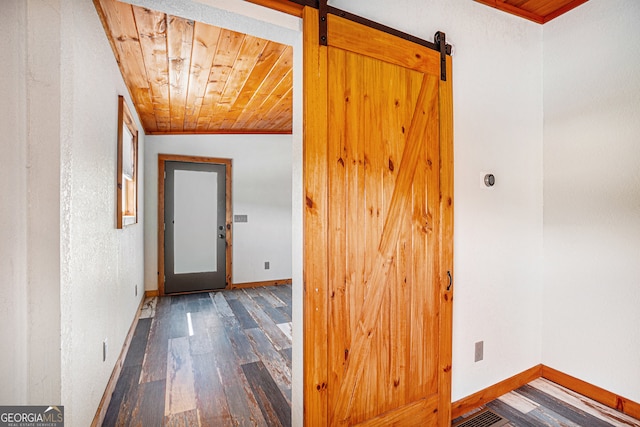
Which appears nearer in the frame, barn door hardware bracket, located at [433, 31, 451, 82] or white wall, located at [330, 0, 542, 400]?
barn door hardware bracket, located at [433, 31, 451, 82]

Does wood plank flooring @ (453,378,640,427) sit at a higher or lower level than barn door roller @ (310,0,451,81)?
lower

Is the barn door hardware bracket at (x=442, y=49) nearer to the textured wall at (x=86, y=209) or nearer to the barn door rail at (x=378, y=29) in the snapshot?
Result: the barn door rail at (x=378, y=29)

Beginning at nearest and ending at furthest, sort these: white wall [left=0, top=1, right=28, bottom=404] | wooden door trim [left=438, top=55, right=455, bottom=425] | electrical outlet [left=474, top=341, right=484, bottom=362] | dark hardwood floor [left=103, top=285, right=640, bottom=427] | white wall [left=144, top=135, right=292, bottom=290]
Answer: white wall [left=0, top=1, right=28, bottom=404] → wooden door trim [left=438, top=55, right=455, bottom=425] → dark hardwood floor [left=103, top=285, right=640, bottom=427] → electrical outlet [left=474, top=341, right=484, bottom=362] → white wall [left=144, top=135, right=292, bottom=290]

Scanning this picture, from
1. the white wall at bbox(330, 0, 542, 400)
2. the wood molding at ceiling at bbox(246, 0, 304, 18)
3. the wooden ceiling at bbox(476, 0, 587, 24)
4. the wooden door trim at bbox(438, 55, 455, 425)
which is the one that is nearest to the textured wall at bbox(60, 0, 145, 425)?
the wood molding at ceiling at bbox(246, 0, 304, 18)

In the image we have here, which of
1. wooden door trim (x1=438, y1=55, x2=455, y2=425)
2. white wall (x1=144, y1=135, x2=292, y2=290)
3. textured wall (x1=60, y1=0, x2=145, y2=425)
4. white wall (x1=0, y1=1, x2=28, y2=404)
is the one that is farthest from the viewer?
white wall (x1=144, y1=135, x2=292, y2=290)

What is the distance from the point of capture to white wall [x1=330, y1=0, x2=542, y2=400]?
6.61 ft

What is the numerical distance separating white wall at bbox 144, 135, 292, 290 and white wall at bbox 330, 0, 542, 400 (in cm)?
385

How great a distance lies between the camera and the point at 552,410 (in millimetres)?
2055

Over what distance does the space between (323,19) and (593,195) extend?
2104 mm

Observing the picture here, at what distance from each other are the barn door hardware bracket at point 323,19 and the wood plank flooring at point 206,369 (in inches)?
85.1

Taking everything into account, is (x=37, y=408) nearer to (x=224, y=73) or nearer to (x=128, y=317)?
(x=128, y=317)

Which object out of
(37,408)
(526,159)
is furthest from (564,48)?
(37,408)

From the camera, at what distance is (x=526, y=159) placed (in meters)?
2.34

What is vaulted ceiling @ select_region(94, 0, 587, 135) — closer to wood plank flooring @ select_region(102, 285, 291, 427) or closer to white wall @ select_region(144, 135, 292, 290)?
white wall @ select_region(144, 135, 292, 290)
